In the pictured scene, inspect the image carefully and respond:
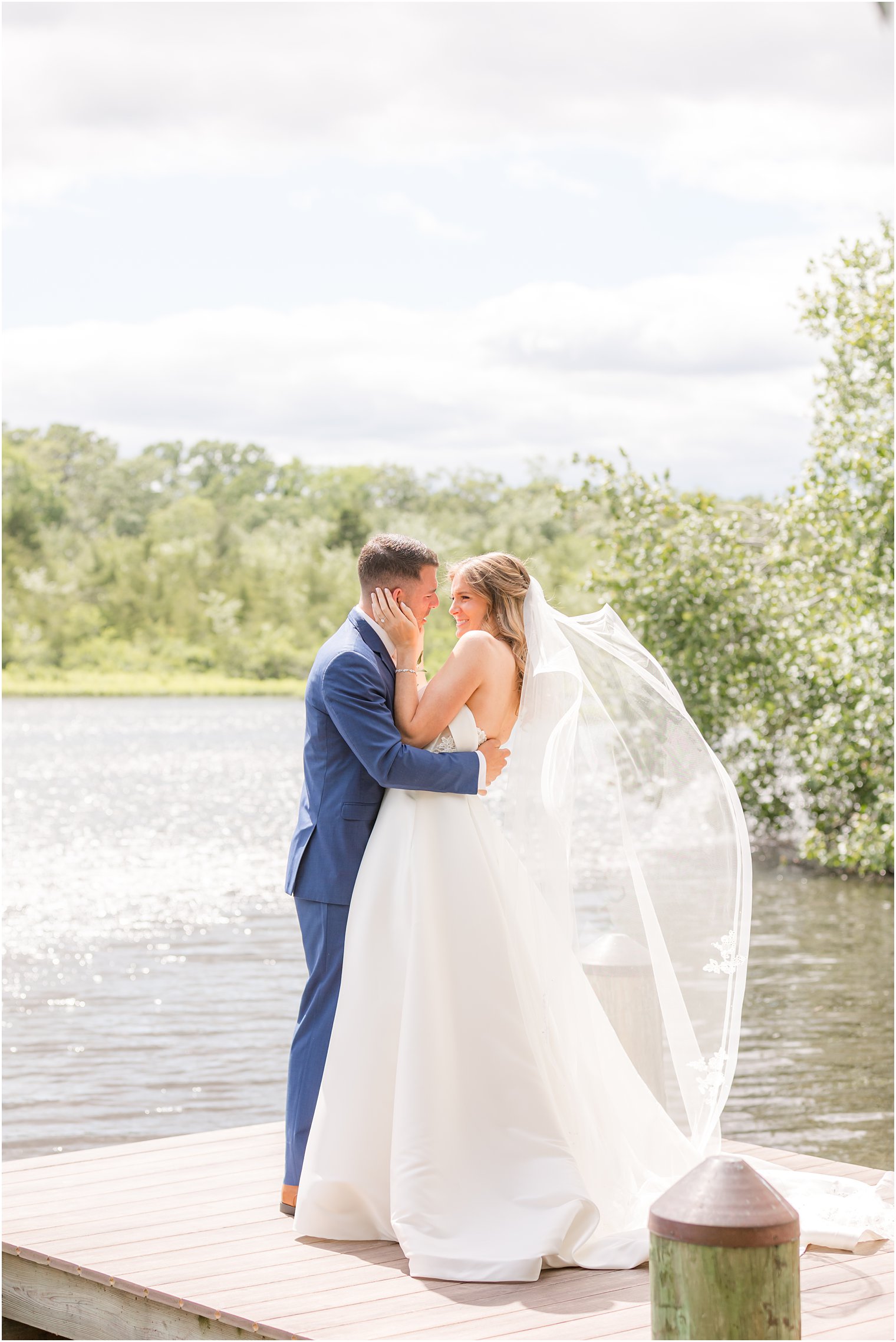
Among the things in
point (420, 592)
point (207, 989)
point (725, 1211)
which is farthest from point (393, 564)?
point (207, 989)

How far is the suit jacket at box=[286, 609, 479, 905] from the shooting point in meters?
4.12

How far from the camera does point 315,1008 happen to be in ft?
13.9

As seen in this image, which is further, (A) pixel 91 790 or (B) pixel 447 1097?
(A) pixel 91 790

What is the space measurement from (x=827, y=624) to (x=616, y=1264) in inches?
511

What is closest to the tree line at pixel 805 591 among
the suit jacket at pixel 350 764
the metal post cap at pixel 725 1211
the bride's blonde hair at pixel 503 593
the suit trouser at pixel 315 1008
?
the bride's blonde hair at pixel 503 593

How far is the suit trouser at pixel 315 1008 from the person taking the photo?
13.8 ft

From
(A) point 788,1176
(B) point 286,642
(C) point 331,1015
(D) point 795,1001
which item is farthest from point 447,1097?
(B) point 286,642

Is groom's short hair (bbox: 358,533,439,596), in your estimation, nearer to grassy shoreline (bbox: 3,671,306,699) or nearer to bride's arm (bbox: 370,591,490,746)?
bride's arm (bbox: 370,591,490,746)

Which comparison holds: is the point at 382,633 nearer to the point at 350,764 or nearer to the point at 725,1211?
the point at 350,764

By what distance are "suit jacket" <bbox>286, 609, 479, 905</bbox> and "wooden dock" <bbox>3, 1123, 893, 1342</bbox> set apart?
1.03 metres

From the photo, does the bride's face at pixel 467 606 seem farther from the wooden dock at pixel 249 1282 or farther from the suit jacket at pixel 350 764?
the wooden dock at pixel 249 1282

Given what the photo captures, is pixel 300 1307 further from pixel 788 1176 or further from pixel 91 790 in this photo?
pixel 91 790

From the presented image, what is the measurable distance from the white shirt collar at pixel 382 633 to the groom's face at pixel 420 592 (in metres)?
0.10

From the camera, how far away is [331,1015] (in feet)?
13.9
